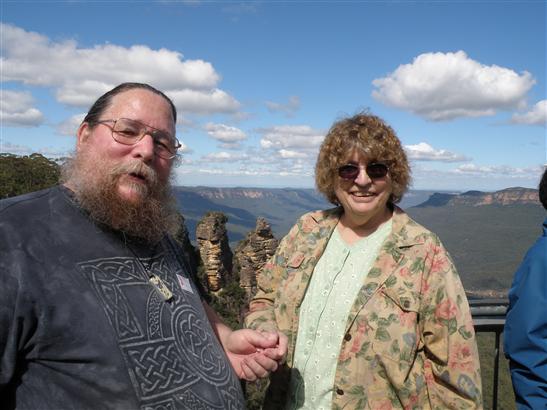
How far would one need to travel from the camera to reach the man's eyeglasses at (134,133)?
2.73 meters

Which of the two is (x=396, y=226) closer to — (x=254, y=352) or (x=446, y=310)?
(x=446, y=310)

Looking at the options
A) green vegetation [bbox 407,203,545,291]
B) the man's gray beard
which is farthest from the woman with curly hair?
green vegetation [bbox 407,203,545,291]

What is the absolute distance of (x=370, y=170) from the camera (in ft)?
10.6

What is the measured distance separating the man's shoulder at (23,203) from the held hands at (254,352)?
145cm

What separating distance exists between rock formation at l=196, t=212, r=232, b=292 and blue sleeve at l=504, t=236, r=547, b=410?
1443 inches

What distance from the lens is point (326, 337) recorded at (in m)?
3.09

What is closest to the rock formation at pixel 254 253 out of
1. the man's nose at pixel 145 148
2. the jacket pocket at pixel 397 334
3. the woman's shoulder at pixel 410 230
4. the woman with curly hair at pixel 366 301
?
the woman with curly hair at pixel 366 301

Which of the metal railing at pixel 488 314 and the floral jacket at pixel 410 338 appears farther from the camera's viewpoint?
the metal railing at pixel 488 314

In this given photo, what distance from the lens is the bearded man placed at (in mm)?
2094

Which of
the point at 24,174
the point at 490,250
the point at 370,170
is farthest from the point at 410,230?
the point at 490,250

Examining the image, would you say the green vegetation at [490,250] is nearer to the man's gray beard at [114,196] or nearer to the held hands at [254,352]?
the held hands at [254,352]

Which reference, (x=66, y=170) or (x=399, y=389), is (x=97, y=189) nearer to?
(x=66, y=170)

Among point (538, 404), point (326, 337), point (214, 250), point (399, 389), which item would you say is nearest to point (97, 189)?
point (326, 337)

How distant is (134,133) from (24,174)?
40.1 metres
